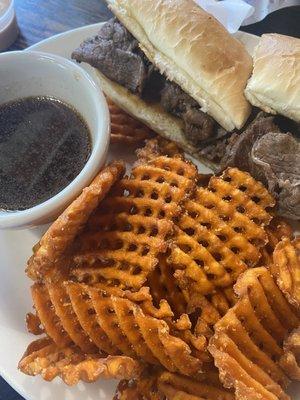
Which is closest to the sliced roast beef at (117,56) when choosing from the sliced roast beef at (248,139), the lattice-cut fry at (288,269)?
the sliced roast beef at (248,139)

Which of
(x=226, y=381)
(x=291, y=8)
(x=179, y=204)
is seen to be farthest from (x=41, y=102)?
(x=291, y=8)

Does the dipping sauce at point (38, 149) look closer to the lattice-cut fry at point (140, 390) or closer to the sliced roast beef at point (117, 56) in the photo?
the sliced roast beef at point (117, 56)

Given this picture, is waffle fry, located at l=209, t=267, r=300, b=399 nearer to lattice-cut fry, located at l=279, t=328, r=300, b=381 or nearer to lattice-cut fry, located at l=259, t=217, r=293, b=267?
lattice-cut fry, located at l=279, t=328, r=300, b=381

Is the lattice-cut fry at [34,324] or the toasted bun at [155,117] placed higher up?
the toasted bun at [155,117]

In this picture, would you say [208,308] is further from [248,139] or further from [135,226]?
[248,139]

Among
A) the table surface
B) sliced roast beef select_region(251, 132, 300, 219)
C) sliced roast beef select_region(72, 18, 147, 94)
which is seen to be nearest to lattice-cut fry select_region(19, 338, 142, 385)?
sliced roast beef select_region(251, 132, 300, 219)

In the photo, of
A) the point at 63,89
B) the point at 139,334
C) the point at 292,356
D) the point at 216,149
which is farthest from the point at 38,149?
the point at 292,356
